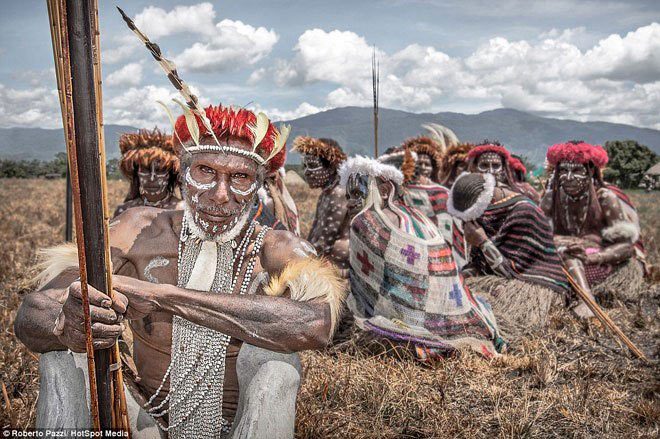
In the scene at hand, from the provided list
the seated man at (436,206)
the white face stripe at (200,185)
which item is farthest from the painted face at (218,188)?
the seated man at (436,206)

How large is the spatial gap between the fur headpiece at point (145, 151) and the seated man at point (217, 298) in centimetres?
312

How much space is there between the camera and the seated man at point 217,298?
84.7 inches

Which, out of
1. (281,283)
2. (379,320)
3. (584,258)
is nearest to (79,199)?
(281,283)

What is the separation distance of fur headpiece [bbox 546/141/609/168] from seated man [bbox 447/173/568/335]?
48.2 inches

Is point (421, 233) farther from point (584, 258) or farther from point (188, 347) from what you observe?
point (584, 258)

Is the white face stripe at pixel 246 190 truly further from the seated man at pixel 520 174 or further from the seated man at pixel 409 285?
the seated man at pixel 520 174

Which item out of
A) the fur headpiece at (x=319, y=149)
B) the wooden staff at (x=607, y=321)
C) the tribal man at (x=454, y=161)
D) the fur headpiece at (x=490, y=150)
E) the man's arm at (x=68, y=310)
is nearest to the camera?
the man's arm at (x=68, y=310)

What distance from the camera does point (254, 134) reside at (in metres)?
2.46

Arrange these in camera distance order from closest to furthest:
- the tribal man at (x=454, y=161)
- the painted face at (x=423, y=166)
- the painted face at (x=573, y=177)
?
the painted face at (x=573, y=177) < the painted face at (x=423, y=166) < the tribal man at (x=454, y=161)

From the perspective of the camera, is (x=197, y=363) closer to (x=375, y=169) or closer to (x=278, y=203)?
(x=375, y=169)

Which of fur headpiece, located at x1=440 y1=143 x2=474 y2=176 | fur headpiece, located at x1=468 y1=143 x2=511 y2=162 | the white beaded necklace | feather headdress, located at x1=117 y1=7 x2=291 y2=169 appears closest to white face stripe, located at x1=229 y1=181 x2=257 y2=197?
feather headdress, located at x1=117 y1=7 x2=291 y2=169

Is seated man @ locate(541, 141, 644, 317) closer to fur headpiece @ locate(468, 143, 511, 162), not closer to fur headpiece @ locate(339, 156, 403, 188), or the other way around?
→ fur headpiece @ locate(468, 143, 511, 162)

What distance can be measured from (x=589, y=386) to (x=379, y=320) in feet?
5.00

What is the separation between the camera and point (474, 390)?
12.8 feet
